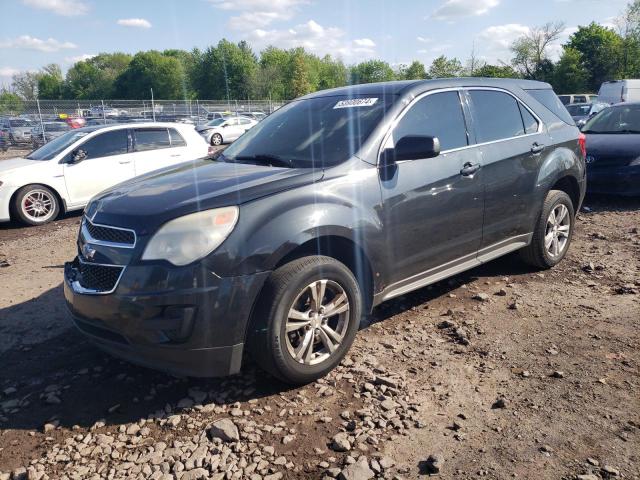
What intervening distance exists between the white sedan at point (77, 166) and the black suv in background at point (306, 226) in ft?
16.9

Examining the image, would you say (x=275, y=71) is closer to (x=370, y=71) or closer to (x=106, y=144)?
(x=370, y=71)

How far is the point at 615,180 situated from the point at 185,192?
7222 mm

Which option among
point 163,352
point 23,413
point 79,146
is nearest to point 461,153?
point 163,352

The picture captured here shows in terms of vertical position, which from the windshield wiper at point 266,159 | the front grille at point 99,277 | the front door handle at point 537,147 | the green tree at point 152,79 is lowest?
the front grille at point 99,277

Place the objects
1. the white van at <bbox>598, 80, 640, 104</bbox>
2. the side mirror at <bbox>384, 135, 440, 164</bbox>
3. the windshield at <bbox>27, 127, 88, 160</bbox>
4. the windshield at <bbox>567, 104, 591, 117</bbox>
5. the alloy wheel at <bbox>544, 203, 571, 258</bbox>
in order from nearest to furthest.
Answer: the side mirror at <bbox>384, 135, 440, 164</bbox> < the alloy wheel at <bbox>544, 203, 571, 258</bbox> < the windshield at <bbox>27, 127, 88, 160</bbox> < the windshield at <bbox>567, 104, 591, 117</bbox> < the white van at <bbox>598, 80, 640, 104</bbox>

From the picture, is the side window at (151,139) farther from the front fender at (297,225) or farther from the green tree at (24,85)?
the green tree at (24,85)

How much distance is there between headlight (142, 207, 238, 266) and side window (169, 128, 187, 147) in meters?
7.26

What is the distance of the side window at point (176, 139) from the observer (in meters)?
9.69

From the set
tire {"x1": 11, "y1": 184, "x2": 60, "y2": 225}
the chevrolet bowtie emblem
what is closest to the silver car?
tire {"x1": 11, "y1": 184, "x2": 60, "y2": 225}

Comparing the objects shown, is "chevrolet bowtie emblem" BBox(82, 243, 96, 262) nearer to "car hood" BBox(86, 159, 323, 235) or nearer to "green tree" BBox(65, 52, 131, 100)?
"car hood" BBox(86, 159, 323, 235)

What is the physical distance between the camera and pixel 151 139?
9.44 metres

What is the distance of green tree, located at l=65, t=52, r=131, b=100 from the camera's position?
330 ft

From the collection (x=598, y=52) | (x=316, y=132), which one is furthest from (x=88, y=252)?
(x=598, y=52)

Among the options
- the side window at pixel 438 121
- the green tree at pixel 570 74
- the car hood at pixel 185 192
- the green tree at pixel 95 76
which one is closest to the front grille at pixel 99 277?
the car hood at pixel 185 192
